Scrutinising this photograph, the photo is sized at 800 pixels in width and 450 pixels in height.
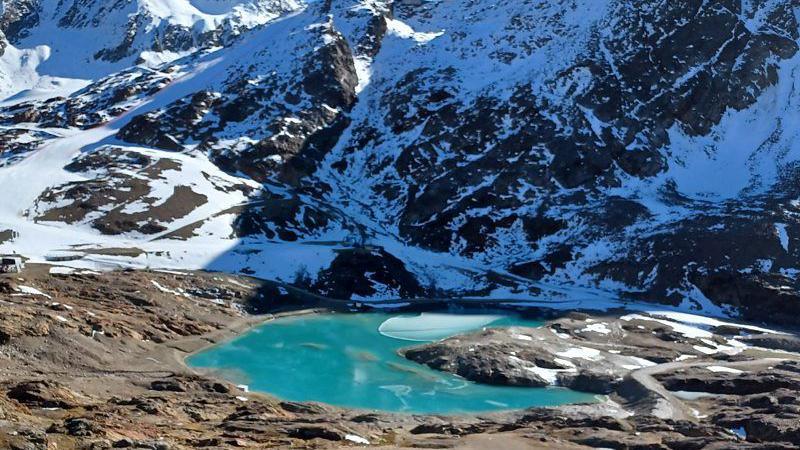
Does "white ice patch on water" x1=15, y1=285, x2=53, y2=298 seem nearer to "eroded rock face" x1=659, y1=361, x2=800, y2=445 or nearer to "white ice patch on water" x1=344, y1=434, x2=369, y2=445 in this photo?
"white ice patch on water" x1=344, y1=434, x2=369, y2=445

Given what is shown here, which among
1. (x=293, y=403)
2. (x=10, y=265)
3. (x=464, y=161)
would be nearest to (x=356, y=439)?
(x=293, y=403)

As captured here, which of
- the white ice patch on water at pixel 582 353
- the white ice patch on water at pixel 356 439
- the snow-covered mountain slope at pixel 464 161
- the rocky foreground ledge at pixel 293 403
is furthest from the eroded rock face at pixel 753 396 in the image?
the snow-covered mountain slope at pixel 464 161

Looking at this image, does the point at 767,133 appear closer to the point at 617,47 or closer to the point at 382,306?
the point at 617,47

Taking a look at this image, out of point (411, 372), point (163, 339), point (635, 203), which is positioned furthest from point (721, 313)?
point (163, 339)

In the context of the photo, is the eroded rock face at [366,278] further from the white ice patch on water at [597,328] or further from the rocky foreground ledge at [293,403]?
the white ice patch on water at [597,328]

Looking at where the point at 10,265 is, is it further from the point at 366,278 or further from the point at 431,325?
the point at 431,325

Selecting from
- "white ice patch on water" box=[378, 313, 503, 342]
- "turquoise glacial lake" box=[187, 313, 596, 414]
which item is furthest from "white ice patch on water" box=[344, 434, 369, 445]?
"white ice patch on water" box=[378, 313, 503, 342]
